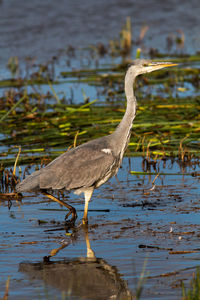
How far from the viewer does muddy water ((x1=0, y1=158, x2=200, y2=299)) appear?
18.1 ft

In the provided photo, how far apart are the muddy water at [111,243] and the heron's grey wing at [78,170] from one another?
1.39 feet

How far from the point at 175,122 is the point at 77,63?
327 inches

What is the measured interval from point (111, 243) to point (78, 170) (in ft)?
4.20

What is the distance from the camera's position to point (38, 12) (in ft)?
79.0

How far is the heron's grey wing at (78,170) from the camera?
7480 mm

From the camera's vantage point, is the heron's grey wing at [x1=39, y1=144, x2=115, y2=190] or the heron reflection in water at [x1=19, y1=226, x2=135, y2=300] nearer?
the heron reflection in water at [x1=19, y1=226, x2=135, y2=300]

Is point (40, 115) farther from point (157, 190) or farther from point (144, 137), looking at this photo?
point (157, 190)

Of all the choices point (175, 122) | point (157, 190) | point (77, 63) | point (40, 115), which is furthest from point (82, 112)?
point (77, 63)

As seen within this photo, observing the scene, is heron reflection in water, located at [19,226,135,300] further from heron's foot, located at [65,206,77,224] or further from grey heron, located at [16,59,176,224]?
grey heron, located at [16,59,176,224]

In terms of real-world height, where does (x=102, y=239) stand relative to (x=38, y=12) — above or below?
below

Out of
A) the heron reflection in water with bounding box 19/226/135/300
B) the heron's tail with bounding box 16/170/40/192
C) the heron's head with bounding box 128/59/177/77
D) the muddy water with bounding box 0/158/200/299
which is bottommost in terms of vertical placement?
the heron reflection in water with bounding box 19/226/135/300

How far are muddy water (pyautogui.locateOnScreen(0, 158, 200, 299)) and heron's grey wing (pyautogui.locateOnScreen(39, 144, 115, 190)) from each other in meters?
0.42

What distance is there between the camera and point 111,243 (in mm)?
6570

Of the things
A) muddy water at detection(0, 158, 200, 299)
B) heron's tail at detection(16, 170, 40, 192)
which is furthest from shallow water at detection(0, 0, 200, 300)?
heron's tail at detection(16, 170, 40, 192)
